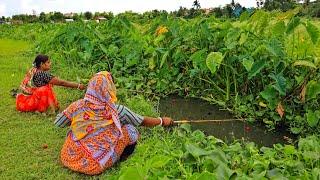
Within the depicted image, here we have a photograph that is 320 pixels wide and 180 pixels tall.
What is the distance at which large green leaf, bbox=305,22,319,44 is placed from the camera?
5066 millimetres

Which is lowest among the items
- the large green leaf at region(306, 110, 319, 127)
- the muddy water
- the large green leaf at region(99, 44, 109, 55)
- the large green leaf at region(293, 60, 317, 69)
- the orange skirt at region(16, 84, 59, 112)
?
the muddy water

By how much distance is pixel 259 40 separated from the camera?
5723mm

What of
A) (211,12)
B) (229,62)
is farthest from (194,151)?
(211,12)

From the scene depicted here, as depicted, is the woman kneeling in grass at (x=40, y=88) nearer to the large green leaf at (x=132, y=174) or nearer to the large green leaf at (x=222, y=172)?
the large green leaf at (x=222, y=172)

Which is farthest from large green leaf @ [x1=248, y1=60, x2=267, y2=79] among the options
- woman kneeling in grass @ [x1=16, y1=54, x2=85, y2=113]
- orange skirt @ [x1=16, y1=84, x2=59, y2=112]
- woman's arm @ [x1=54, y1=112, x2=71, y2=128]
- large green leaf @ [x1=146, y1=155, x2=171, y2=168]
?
large green leaf @ [x1=146, y1=155, x2=171, y2=168]

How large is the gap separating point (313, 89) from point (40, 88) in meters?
2.97

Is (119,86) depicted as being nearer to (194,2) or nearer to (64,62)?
(64,62)

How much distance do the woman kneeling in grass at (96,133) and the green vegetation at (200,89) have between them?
12 cm

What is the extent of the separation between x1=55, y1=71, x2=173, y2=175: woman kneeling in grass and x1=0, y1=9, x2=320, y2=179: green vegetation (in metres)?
0.12

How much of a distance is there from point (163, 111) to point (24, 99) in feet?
5.25

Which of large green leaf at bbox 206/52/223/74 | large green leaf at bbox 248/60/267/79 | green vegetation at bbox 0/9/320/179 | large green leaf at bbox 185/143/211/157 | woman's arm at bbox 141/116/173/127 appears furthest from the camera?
large green leaf at bbox 206/52/223/74

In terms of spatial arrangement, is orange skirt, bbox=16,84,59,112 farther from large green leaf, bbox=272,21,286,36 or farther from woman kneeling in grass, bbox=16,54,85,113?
large green leaf, bbox=272,21,286,36

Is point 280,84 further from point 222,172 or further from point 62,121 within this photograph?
point 222,172

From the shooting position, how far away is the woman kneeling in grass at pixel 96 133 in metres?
3.95
